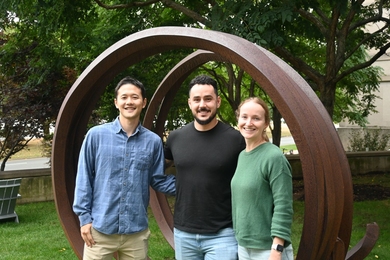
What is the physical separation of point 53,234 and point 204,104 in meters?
5.39

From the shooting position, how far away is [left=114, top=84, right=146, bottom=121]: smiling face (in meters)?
3.86

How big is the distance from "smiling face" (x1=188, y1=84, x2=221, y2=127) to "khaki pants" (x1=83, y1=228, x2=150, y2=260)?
1005 mm

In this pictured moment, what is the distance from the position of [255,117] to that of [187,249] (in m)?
1.10

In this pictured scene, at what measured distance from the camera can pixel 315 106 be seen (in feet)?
12.0

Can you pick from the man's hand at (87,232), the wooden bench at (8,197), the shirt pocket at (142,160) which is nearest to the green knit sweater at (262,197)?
the shirt pocket at (142,160)

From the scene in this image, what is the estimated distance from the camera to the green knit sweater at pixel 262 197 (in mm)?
3104

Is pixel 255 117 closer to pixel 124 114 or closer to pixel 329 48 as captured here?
pixel 124 114

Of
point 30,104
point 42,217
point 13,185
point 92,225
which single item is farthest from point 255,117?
point 30,104

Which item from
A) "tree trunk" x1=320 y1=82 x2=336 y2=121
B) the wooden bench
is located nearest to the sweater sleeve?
the wooden bench

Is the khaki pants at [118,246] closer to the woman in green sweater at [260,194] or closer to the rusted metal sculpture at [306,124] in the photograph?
the woman in green sweater at [260,194]

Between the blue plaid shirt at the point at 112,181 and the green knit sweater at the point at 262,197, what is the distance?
2.77 ft

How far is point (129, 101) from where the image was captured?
3.86 m

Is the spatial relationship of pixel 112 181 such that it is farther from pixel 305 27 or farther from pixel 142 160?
pixel 305 27

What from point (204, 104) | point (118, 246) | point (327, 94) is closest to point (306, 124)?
point (204, 104)
